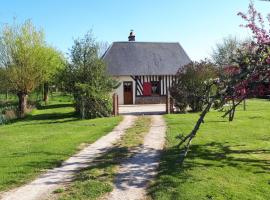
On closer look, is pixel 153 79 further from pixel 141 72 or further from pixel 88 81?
pixel 88 81

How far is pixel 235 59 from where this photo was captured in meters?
10.6

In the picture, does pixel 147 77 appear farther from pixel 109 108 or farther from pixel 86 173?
pixel 86 173

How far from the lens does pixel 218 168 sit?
372 inches

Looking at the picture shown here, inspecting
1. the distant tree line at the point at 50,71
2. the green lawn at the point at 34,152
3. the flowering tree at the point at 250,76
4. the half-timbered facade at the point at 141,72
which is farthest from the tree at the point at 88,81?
the flowering tree at the point at 250,76

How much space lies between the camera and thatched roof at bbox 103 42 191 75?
1444 inches

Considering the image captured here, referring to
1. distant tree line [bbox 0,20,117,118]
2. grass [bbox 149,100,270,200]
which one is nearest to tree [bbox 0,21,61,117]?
distant tree line [bbox 0,20,117,118]

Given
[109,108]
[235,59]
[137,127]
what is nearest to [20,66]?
[109,108]

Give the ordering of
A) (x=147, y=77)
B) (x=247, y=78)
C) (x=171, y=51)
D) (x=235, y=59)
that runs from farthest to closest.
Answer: (x=171, y=51) < (x=147, y=77) < (x=235, y=59) < (x=247, y=78)

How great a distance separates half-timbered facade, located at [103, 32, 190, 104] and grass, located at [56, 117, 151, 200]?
22895mm

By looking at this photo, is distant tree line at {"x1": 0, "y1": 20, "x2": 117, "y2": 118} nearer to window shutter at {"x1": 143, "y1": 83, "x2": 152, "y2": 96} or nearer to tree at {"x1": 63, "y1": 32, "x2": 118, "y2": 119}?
tree at {"x1": 63, "y1": 32, "x2": 118, "y2": 119}

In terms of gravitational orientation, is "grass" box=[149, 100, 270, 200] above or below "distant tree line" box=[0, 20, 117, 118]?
below

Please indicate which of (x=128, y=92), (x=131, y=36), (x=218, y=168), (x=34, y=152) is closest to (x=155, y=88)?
(x=128, y=92)

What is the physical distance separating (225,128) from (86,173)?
874 centimetres

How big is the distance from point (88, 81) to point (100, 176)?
1625cm
